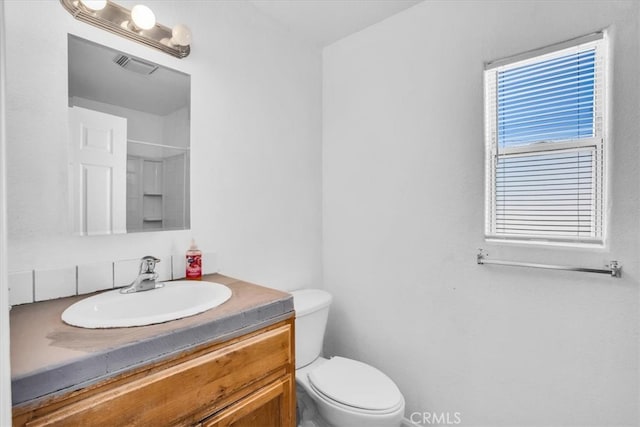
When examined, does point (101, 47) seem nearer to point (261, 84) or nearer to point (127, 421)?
point (261, 84)

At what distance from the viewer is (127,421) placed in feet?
2.58

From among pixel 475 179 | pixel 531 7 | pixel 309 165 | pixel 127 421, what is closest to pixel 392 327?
pixel 475 179

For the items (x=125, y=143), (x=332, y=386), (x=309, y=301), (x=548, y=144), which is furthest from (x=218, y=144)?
(x=548, y=144)

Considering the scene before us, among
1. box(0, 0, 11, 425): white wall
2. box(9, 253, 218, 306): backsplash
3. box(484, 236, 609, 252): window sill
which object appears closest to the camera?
box(0, 0, 11, 425): white wall

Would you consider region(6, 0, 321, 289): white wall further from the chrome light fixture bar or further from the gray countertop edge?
the gray countertop edge

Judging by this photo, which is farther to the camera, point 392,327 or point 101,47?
point 392,327

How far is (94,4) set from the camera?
3.99 ft

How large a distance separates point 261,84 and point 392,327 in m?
1.67

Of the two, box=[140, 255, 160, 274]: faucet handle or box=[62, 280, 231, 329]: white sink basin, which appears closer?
box=[62, 280, 231, 329]: white sink basin

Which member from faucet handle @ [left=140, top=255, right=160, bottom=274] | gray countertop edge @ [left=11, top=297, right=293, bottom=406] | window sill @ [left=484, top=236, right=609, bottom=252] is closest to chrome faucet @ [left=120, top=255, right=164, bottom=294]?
faucet handle @ [left=140, top=255, right=160, bottom=274]

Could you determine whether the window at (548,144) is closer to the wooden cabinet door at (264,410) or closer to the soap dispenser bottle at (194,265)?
the wooden cabinet door at (264,410)

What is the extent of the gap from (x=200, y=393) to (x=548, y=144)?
5.60 ft

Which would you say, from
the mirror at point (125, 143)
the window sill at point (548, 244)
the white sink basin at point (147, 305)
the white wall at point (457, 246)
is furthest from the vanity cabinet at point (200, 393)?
the window sill at point (548, 244)

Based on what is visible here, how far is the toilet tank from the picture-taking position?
173 cm
